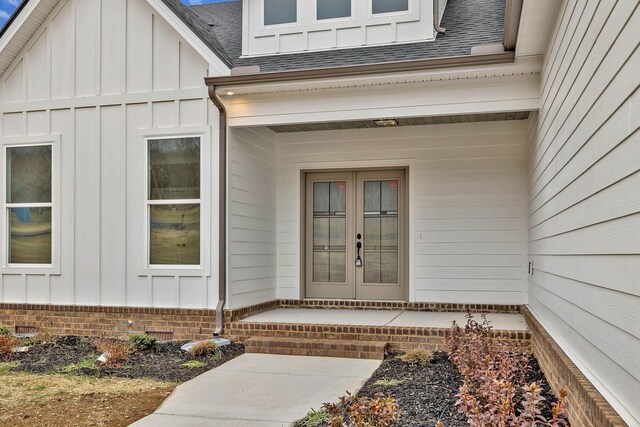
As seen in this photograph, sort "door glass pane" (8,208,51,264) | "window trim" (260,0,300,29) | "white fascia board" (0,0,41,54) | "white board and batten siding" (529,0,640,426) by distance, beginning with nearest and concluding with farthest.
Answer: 1. "white board and batten siding" (529,0,640,426)
2. "white fascia board" (0,0,41,54)
3. "door glass pane" (8,208,51,264)
4. "window trim" (260,0,300,29)

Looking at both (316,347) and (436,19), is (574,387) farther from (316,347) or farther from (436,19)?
(436,19)

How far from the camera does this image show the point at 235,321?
7.48 m

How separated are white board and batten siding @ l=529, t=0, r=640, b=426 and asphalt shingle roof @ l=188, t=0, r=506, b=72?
2263mm

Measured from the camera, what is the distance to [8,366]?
627cm

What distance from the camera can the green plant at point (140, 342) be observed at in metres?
6.92

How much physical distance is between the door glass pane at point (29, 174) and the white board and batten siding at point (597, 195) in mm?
6486

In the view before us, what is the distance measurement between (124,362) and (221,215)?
207 cm

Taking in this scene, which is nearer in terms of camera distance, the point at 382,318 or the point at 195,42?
the point at 195,42

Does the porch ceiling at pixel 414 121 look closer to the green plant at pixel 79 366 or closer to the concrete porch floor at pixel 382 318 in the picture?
the concrete porch floor at pixel 382 318

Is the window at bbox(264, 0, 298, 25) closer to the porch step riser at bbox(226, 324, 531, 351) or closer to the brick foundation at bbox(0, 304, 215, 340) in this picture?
the brick foundation at bbox(0, 304, 215, 340)

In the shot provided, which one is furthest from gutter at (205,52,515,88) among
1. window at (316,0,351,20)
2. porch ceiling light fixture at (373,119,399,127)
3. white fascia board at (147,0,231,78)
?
window at (316,0,351,20)

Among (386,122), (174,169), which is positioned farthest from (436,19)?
(174,169)

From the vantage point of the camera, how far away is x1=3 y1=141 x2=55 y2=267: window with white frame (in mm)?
8266

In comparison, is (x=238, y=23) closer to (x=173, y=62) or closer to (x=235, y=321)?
(x=173, y=62)
